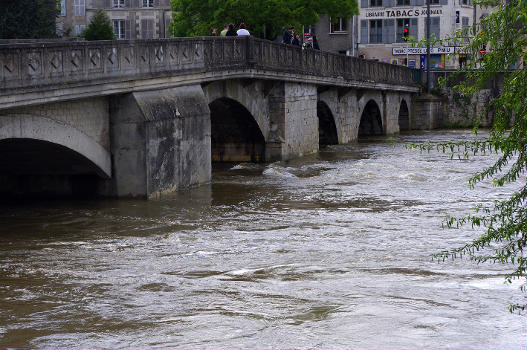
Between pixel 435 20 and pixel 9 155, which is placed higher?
pixel 435 20

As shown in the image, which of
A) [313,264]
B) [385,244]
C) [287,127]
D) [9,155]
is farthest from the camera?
[287,127]

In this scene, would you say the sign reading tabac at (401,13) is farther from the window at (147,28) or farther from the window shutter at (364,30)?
the window at (147,28)

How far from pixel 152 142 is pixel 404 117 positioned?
32444 millimetres

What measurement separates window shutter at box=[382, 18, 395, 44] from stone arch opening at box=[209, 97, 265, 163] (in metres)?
34.8

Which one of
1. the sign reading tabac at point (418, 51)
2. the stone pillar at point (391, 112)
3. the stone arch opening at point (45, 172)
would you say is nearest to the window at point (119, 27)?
the sign reading tabac at point (418, 51)

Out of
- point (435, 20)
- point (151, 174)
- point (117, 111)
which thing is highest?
point (435, 20)

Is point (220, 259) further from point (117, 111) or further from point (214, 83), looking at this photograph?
point (214, 83)

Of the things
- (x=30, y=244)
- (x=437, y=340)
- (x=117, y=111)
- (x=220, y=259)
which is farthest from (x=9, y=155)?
(x=437, y=340)

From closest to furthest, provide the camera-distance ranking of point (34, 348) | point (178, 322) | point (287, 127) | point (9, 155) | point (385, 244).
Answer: point (34, 348) < point (178, 322) < point (385, 244) < point (9, 155) < point (287, 127)

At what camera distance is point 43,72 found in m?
19.0

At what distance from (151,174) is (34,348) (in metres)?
11.5

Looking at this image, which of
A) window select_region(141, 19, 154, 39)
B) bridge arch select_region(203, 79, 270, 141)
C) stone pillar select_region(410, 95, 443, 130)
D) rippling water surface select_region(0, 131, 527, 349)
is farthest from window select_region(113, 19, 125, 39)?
rippling water surface select_region(0, 131, 527, 349)

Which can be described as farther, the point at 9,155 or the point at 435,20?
the point at 435,20

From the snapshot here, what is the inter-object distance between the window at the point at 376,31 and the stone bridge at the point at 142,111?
1256 inches
